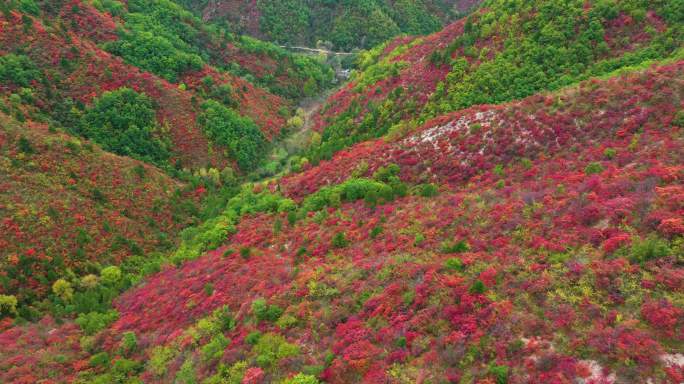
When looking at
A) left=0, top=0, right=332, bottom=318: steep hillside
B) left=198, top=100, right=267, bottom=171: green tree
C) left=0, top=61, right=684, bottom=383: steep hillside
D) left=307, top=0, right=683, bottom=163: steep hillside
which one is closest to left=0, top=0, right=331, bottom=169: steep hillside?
left=0, top=0, right=332, bottom=318: steep hillside

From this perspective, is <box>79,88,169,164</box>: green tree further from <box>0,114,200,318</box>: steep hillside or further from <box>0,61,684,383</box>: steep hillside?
<box>0,61,684,383</box>: steep hillside

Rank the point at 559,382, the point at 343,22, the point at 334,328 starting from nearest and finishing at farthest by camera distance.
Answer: the point at 559,382, the point at 334,328, the point at 343,22

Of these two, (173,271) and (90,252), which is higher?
(90,252)

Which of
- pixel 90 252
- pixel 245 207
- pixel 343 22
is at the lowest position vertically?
pixel 245 207

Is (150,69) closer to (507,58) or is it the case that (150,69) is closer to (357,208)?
(357,208)

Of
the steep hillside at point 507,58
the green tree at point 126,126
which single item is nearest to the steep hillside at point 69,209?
the green tree at point 126,126

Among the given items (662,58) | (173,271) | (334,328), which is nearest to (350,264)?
(334,328)

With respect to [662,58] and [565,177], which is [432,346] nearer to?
[565,177]
